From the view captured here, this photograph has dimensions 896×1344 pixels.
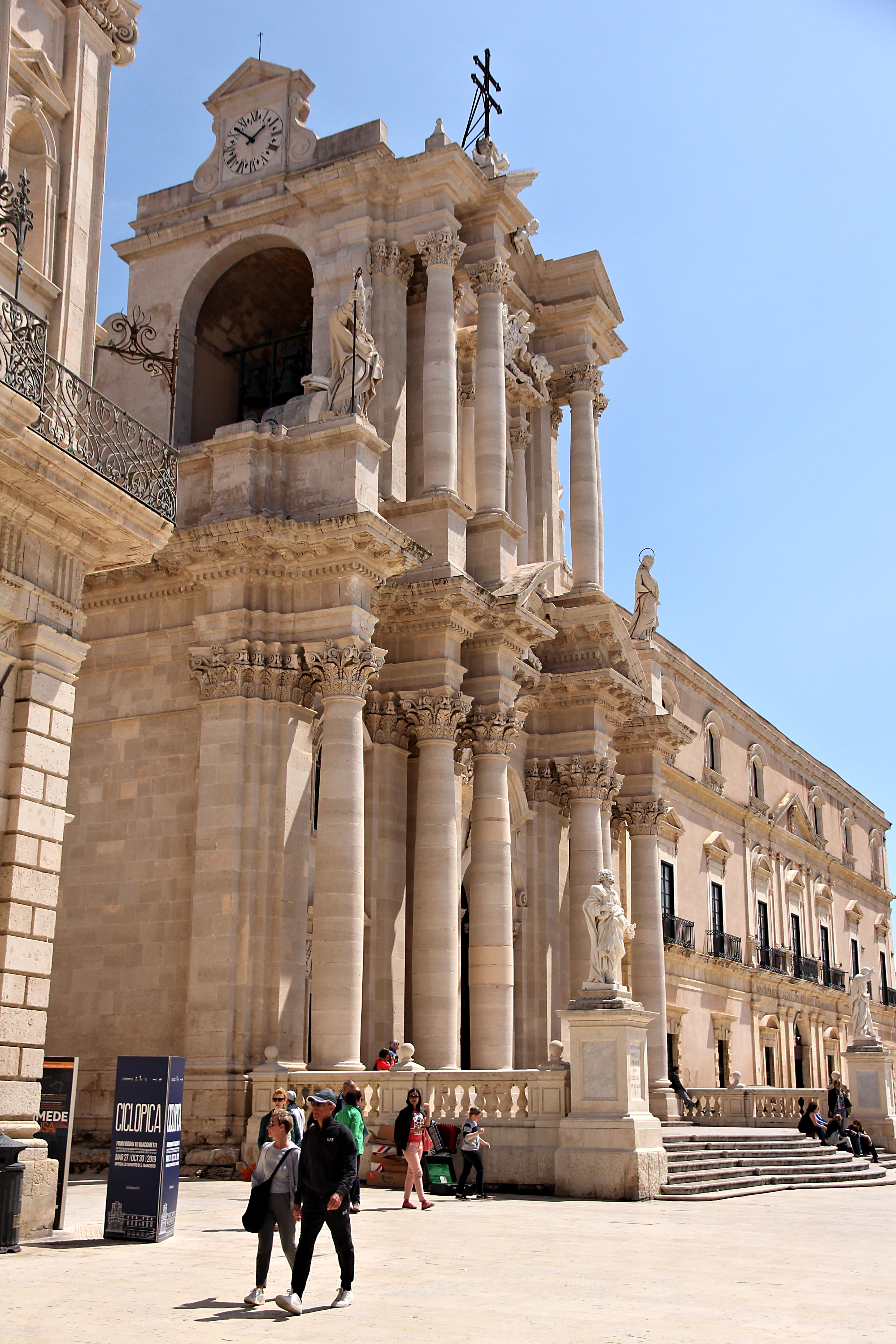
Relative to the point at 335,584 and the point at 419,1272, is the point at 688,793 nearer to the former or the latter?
the point at 335,584

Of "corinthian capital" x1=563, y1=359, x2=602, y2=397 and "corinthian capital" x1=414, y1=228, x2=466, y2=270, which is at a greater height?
"corinthian capital" x1=563, y1=359, x2=602, y2=397

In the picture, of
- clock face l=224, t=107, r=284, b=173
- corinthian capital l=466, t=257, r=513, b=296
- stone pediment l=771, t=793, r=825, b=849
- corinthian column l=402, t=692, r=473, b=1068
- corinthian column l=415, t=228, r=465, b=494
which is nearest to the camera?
corinthian column l=402, t=692, r=473, b=1068

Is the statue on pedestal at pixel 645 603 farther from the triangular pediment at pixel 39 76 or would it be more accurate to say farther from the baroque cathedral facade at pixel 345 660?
the triangular pediment at pixel 39 76

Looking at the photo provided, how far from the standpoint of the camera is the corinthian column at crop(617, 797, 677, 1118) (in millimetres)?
30188

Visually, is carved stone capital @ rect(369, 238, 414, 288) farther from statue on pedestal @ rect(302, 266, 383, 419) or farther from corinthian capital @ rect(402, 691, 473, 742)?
corinthian capital @ rect(402, 691, 473, 742)

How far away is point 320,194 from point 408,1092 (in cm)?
1713

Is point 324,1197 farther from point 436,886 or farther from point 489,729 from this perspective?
point 489,729

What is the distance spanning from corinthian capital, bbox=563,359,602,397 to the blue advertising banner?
73.3ft

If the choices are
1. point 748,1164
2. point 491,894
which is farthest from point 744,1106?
point 491,894

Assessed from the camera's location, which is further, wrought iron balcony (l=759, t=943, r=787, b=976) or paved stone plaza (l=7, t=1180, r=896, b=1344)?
wrought iron balcony (l=759, t=943, r=787, b=976)

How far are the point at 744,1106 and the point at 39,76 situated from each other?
25.1 m

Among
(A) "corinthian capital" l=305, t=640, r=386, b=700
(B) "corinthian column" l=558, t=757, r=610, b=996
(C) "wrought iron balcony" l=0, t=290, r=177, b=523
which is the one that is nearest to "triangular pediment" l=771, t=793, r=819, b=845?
(B) "corinthian column" l=558, t=757, r=610, b=996

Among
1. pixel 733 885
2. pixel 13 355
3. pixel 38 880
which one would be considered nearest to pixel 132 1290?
pixel 38 880

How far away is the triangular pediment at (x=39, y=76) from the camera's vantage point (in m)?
14.3
